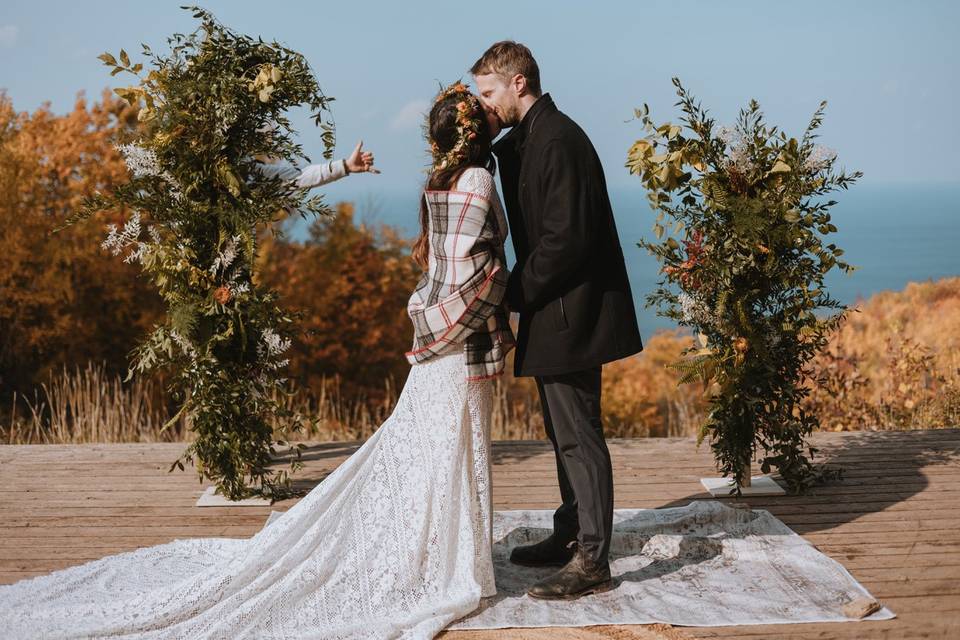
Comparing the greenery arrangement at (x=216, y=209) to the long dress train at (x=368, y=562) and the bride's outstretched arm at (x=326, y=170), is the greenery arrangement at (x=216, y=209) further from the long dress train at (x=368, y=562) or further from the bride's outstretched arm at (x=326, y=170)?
the long dress train at (x=368, y=562)

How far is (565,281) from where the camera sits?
3205 mm

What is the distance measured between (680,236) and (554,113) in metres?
1.32

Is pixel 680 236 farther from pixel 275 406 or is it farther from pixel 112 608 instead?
pixel 112 608

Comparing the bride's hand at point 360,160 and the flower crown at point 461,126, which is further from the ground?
the bride's hand at point 360,160

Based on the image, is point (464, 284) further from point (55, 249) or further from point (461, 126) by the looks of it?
point (55, 249)

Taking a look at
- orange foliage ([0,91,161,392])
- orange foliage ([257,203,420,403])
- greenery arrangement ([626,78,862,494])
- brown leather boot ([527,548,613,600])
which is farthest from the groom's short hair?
orange foliage ([257,203,420,403])

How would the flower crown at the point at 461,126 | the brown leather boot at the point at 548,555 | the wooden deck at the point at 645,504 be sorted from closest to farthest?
the flower crown at the point at 461,126 → the wooden deck at the point at 645,504 → the brown leather boot at the point at 548,555

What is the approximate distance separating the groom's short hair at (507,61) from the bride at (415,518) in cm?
16

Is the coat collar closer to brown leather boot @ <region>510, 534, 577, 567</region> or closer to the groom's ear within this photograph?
the groom's ear

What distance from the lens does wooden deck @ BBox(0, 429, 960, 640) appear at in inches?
132

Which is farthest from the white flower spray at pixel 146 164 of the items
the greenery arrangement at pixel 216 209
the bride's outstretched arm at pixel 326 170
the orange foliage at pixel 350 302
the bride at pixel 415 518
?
the orange foliage at pixel 350 302

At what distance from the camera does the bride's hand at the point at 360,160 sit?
13.6ft

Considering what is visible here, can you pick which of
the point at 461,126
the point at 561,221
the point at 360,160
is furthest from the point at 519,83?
the point at 360,160

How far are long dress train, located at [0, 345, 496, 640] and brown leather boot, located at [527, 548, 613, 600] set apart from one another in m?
0.18
